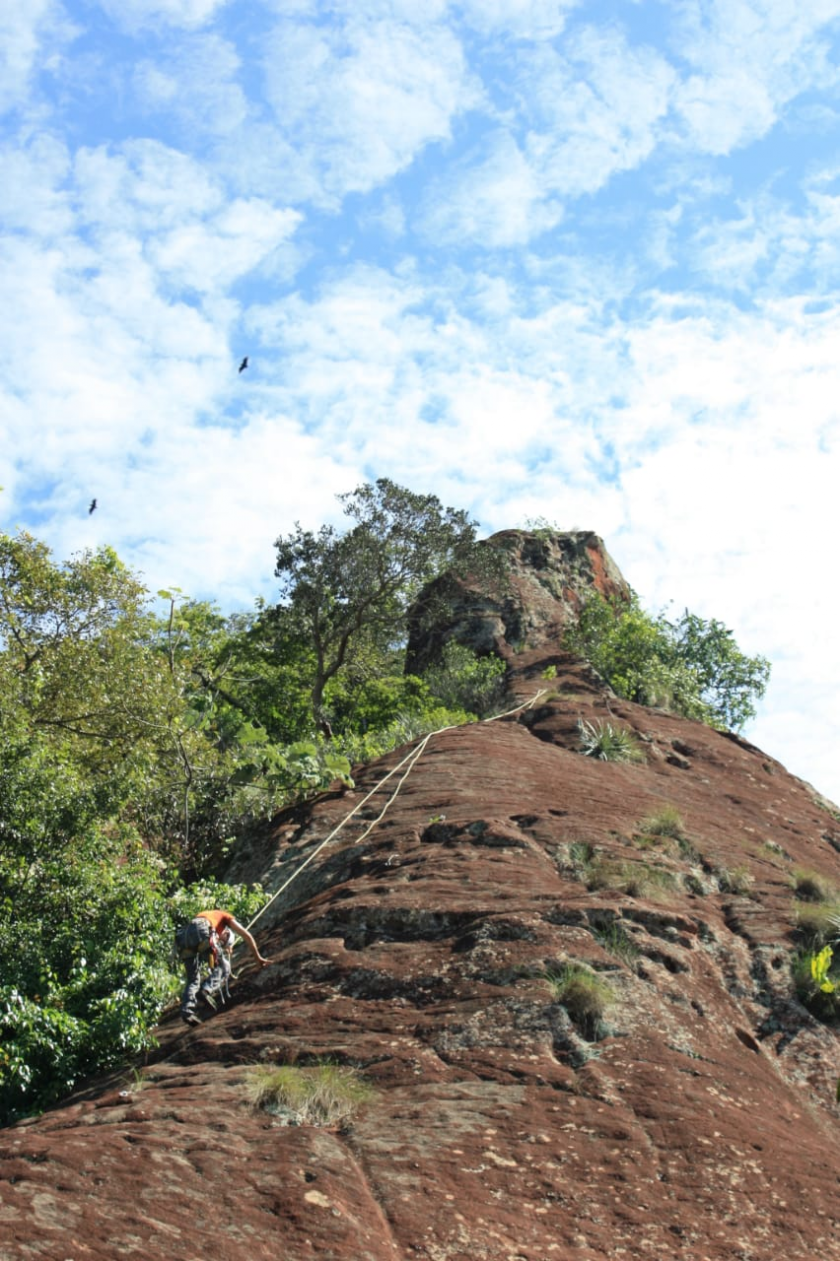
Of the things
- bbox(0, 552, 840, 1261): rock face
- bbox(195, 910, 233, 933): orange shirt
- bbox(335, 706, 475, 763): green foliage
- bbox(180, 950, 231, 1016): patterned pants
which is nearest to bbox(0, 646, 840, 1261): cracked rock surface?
bbox(0, 552, 840, 1261): rock face

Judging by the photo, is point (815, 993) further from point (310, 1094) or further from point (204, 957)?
point (204, 957)

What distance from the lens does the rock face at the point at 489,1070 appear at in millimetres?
6422

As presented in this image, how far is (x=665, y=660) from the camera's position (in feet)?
95.1

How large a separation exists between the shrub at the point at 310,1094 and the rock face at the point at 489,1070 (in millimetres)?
109

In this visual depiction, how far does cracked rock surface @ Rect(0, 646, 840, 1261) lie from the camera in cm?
642

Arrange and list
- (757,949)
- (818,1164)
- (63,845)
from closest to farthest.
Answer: (818,1164) → (757,949) → (63,845)

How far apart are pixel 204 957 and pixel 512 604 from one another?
69.5 ft

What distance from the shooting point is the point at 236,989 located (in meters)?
10.9

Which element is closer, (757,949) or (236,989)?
(236,989)

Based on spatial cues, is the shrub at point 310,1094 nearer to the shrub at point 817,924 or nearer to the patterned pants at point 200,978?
the patterned pants at point 200,978

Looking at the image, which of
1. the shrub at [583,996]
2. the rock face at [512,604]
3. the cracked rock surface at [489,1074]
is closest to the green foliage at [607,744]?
the cracked rock surface at [489,1074]

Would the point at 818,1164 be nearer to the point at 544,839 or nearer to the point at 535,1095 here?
the point at 535,1095

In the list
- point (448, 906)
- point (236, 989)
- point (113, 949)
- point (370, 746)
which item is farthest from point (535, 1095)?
point (370, 746)

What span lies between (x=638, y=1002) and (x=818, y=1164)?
194 centimetres
